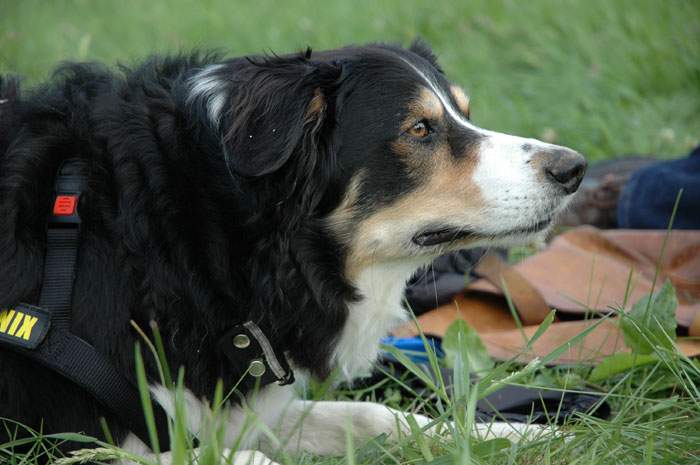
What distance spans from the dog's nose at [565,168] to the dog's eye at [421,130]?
353 millimetres

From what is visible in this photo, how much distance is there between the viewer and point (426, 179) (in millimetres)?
→ 2568

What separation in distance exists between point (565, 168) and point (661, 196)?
1.66 metres

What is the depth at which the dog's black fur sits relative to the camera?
2.34 metres

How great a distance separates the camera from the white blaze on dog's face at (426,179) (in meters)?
2.53

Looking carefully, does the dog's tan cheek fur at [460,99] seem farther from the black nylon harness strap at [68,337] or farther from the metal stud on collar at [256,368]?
the black nylon harness strap at [68,337]

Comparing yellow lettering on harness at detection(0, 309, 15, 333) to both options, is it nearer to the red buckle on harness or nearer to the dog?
the dog

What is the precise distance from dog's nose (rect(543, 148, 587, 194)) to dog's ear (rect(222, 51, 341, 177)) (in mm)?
662

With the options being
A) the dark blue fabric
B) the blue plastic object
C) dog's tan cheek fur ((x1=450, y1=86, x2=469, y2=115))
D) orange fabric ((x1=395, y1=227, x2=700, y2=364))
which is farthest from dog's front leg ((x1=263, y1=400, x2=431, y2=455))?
the dark blue fabric

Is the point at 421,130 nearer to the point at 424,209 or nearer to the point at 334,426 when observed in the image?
the point at 424,209

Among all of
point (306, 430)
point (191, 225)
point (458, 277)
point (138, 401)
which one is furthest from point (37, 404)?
point (458, 277)

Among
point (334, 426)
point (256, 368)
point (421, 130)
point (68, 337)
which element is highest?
point (421, 130)

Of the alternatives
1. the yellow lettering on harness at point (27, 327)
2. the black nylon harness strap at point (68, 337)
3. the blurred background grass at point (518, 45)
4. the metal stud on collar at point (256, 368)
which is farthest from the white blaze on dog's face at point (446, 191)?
the blurred background grass at point (518, 45)

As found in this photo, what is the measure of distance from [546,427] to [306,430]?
82cm

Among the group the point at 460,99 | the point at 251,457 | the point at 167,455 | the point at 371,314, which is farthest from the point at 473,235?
the point at 167,455
